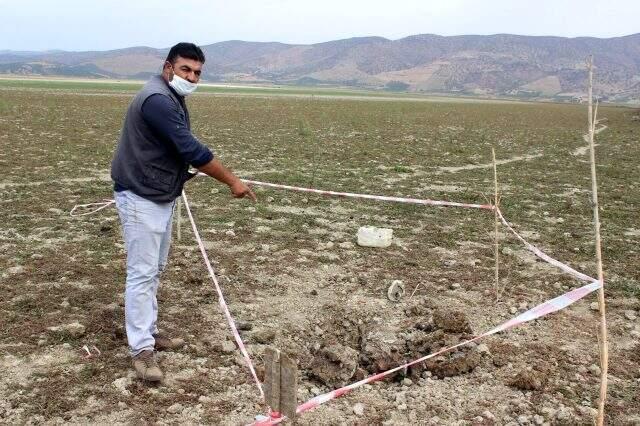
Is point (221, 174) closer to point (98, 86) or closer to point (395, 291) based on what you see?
point (395, 291)

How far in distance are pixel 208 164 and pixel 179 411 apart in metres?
1.67

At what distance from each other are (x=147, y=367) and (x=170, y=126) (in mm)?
1734

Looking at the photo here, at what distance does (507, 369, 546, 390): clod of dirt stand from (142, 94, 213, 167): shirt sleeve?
279cm

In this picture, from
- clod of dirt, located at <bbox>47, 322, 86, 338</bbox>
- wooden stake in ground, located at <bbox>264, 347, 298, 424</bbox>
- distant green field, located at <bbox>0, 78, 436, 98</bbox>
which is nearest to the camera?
wooden stake in ground, located at <bbox>264, 347, 298, 424</bbox>

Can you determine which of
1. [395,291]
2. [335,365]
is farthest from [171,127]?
[395,291]

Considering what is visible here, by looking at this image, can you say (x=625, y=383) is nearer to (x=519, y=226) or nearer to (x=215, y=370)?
(x=215, y=370)

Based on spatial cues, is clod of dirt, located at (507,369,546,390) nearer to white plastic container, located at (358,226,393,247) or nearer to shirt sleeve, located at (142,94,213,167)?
shirt sleeve, located at (142,94,213,167)

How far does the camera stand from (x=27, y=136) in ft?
57.1

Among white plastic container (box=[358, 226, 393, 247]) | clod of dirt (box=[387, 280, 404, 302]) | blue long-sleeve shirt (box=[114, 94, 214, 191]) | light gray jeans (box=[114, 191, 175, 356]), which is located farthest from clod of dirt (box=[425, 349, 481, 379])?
white plastic container (box=[358, 226, 393, 247])

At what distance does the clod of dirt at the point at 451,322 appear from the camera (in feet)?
15.9

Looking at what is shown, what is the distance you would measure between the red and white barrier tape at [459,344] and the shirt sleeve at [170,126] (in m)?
1.75

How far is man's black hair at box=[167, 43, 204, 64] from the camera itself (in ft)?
12.9

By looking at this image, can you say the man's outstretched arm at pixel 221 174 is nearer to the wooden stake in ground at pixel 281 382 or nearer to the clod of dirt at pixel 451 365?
the wooden stake in ground at pixel 281 382

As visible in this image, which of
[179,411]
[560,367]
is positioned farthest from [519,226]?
[179,411]
